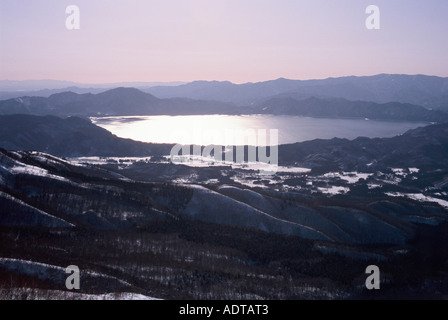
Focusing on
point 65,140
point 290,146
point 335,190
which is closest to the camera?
point 335,190

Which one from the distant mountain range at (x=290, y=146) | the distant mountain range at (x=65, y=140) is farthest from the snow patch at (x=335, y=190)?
the distant mountain range at (x=65, y=140)

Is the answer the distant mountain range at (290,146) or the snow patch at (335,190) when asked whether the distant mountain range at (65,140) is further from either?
the snow patch at (335,190)

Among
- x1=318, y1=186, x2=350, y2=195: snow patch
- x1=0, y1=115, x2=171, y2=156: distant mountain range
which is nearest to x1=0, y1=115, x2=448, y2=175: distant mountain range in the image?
x1=0, y1=115, x2=171, y2=156: distant mountain range

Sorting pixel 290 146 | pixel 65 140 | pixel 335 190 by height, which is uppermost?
pixel 65 140

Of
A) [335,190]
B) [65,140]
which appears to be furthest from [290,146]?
[65,140]

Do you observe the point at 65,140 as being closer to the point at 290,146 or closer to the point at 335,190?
the point at 290,146

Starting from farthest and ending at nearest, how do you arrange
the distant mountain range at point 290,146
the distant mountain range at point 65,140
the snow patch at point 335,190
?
the distant mountain range at point 65,140, the distant mountain range at point 290,146, the snow patch at point 335,190

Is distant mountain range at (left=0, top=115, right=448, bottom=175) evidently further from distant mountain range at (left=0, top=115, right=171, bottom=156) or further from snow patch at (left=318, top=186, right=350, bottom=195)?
snow patch at (left=318, top=186, right=350, bottom=195)

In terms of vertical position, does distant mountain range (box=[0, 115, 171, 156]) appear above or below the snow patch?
above

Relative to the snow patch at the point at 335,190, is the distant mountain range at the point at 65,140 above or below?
above
